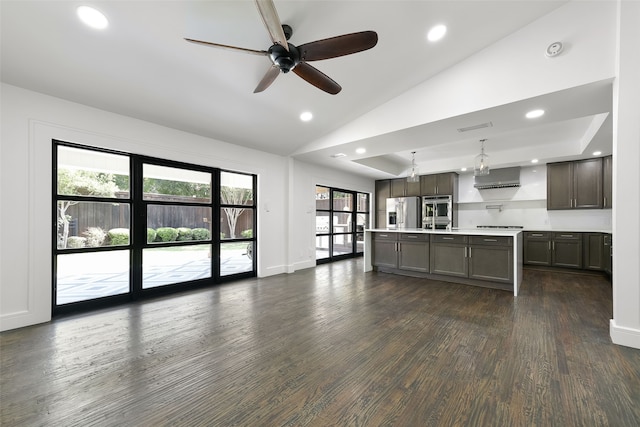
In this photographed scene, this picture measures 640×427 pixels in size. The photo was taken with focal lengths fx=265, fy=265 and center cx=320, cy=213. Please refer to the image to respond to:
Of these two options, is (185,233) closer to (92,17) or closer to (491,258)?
(92,17)

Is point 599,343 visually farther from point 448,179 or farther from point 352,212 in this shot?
point 352,212

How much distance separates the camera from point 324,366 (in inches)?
81.5

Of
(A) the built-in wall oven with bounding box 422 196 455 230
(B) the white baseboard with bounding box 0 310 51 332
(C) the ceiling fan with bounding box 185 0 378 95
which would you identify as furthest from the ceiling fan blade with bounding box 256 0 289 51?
(A) the built-in wall oven with bounding box 422 196 455 230

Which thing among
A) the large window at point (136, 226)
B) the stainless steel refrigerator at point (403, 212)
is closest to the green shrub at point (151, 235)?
the large window at point (136, 226)

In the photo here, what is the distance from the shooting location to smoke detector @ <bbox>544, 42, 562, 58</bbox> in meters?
2.59

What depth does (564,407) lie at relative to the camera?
1.60 meters

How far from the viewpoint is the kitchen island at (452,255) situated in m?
4.16

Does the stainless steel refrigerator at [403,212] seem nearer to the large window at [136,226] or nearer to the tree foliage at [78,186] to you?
the large window at [136,226]

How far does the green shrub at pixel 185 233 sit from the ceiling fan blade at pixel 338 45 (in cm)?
331

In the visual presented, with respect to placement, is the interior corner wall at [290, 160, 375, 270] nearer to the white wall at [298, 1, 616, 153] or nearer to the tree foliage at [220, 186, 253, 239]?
the tree foliage at [220, 186, 253, 239]

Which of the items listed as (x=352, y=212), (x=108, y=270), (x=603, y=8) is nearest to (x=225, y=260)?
(x=108, y=270)

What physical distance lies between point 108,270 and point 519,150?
26.2ft

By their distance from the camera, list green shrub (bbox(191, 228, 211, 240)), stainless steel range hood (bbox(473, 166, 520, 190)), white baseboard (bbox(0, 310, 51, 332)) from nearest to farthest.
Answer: white baseboard (bbox(0, 310, 51, 332)), green shrub (bbox(191, 228, 211, 240)), stainless steel range hood (bbox(473, 166, 520, 190))

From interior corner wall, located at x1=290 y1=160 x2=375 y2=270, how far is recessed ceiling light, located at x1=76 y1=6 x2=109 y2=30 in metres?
3.84
